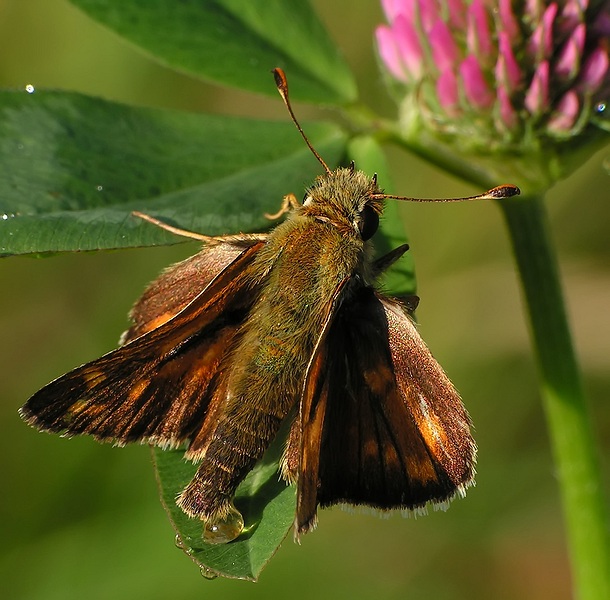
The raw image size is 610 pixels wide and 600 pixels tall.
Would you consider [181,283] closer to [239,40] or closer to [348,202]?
[348,202]

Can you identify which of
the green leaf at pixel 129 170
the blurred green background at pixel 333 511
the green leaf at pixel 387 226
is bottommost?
the blurred green background at pixel 333 511

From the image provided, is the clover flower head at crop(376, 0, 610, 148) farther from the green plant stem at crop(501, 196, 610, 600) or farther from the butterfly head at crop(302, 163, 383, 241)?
the butterfly head at crop(302, 163, 383, 241)

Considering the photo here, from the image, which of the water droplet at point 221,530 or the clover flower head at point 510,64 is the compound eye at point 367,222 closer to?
the clover flower head at point 510,64

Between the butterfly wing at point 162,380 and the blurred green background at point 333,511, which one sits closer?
the butterfly wing at point 162,380

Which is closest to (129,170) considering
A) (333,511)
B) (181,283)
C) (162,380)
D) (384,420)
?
(181,283)

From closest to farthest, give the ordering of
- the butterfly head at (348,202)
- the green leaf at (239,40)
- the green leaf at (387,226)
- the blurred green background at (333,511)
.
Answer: the butterfly head at (348,202) < the green leaf at (387,226) < the green leaf at (239,40) < the blurred green background at (333,511)

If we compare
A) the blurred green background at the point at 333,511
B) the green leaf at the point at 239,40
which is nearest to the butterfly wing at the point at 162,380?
the green leaf at the point at 239,40
